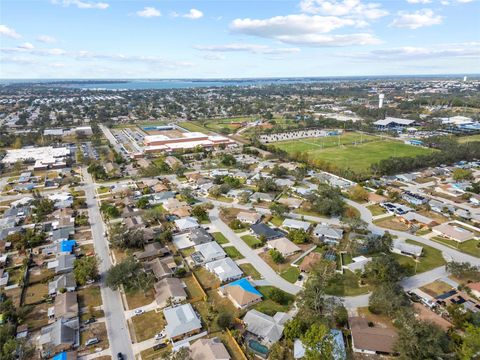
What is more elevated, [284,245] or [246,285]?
[284,245]

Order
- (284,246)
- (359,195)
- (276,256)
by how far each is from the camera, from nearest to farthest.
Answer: (276,256)
(284,246)
(359,195)

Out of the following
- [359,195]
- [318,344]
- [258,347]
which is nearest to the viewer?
[318,344]

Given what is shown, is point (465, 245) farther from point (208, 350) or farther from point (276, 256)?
point (208, 350)

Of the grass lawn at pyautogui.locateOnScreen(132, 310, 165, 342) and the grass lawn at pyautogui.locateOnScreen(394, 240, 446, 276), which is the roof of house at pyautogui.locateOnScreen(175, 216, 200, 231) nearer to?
the grass lawn at pyautogui.locateOnScreen(132, 310, 165, 342)

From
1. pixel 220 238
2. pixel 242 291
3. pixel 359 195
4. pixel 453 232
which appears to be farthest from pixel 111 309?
pixel 453 232

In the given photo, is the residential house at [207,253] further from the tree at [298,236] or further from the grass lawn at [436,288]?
the grass lawn at [436,288]

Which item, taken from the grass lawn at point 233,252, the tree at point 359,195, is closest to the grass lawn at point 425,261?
the tree at point 359,195
